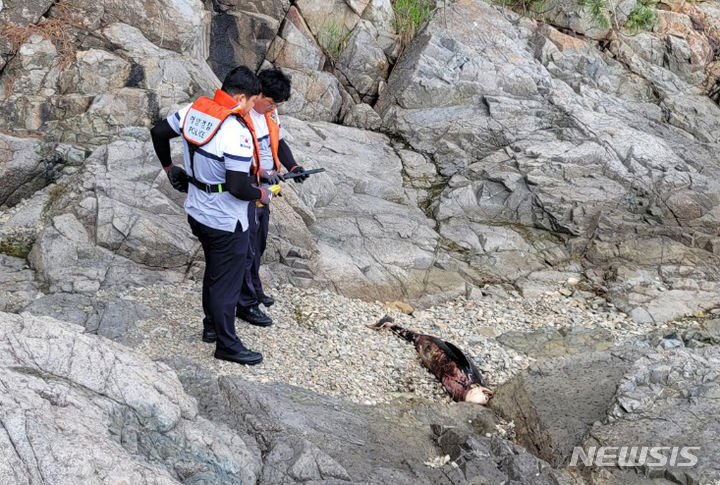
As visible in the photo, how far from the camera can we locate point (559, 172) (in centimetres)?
988

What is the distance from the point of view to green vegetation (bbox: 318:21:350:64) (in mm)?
12023

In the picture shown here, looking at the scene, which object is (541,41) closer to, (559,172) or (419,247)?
(559,172)

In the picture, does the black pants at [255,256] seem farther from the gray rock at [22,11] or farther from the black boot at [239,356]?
the gray rock at [22,11]

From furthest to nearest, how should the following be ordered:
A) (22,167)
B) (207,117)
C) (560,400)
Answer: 1. (22,167)
2. (560,400)
3. (207,117)

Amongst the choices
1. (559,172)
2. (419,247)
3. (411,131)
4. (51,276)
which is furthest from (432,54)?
(51,276)

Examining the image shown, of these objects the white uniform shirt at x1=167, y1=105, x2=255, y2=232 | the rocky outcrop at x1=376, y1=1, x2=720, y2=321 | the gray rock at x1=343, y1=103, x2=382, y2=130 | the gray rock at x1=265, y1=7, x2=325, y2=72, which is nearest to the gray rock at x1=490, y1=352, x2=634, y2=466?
the white uniform shirt at x1=167, y1=105, x2=255, y2=232

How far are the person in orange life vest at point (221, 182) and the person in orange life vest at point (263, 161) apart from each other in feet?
0.79

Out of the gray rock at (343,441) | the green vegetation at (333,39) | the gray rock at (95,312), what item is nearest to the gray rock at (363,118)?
the green vegetation at (333,39)

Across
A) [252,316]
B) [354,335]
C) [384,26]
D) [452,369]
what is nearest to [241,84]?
[252,316]

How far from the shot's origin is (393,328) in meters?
6.85

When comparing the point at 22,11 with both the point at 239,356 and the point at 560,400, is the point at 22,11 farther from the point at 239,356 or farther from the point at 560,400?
the point at 560,400

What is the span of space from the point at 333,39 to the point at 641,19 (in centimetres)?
615

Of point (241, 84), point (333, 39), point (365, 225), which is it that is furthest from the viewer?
point (333, 39)

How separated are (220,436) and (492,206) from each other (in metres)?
6.53
